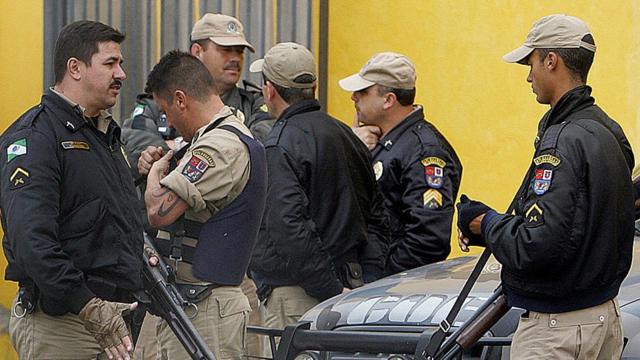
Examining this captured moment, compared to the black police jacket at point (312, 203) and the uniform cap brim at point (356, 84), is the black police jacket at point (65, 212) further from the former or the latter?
the uniform cap brim at point (356, 84)

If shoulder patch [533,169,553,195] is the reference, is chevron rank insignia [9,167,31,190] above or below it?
below

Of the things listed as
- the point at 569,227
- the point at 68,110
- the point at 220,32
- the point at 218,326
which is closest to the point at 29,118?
the point at 68,110

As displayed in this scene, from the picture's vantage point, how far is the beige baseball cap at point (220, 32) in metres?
7.59

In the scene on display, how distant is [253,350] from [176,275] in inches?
69.4

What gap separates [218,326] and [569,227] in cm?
163

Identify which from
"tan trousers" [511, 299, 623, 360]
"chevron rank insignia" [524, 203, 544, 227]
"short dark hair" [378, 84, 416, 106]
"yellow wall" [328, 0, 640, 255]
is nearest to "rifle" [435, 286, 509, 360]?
"tan trousers" [511, 299, 623, 360]

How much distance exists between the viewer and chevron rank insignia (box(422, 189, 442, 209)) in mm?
6891

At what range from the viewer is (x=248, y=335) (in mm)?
7551

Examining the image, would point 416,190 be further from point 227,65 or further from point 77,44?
point 77,44

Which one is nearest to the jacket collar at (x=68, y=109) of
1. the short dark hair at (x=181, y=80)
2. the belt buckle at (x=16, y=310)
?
the short dark hair at (x=181, y=80)

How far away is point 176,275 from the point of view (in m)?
5.86

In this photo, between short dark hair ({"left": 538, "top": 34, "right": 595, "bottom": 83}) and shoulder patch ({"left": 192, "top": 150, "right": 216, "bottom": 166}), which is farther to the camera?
shoulder patch ({"left": 192, "top": 150, "right": 216, "bottom": 166})

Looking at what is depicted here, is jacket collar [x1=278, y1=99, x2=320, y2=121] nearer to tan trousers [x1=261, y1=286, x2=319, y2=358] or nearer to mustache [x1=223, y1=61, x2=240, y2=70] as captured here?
tan trousers [x1=261, y1=286, x2=319, y2=358]

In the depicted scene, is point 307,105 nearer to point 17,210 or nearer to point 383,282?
point 383,282
